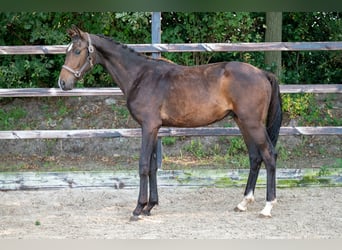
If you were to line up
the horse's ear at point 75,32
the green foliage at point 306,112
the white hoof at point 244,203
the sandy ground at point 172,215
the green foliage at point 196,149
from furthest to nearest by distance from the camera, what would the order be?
the green foliage at point 306,112 < the green foliage at point 196,149 < the white hoof at point 244,203 < the horse's ear at point 75,32 < the sandy ground at point 172,215

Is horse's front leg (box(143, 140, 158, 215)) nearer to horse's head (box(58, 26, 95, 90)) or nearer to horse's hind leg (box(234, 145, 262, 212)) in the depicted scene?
horse's hind leg (box(234, 145, 262, 212))

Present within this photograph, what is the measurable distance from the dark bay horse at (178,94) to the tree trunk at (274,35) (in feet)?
11.9

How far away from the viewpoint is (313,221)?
181 inches

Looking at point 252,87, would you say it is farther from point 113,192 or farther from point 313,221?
point 113,192

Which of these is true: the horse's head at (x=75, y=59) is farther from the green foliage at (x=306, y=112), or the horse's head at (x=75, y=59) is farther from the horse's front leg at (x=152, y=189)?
the green foliage at (x=306, y=112)

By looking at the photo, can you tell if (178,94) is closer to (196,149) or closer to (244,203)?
(244,203)

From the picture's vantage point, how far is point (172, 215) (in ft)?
16.3

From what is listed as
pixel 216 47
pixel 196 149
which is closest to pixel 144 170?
pixel 216 47

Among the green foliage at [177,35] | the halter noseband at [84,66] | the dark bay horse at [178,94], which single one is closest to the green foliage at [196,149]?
the green foliage at [177,35]

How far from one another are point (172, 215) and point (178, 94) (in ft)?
3.83

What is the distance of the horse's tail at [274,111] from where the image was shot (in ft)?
16.1

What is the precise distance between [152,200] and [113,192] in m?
1.10

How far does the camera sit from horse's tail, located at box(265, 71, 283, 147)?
4.92 meters

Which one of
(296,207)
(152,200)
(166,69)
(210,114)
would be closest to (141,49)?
(166,69)
